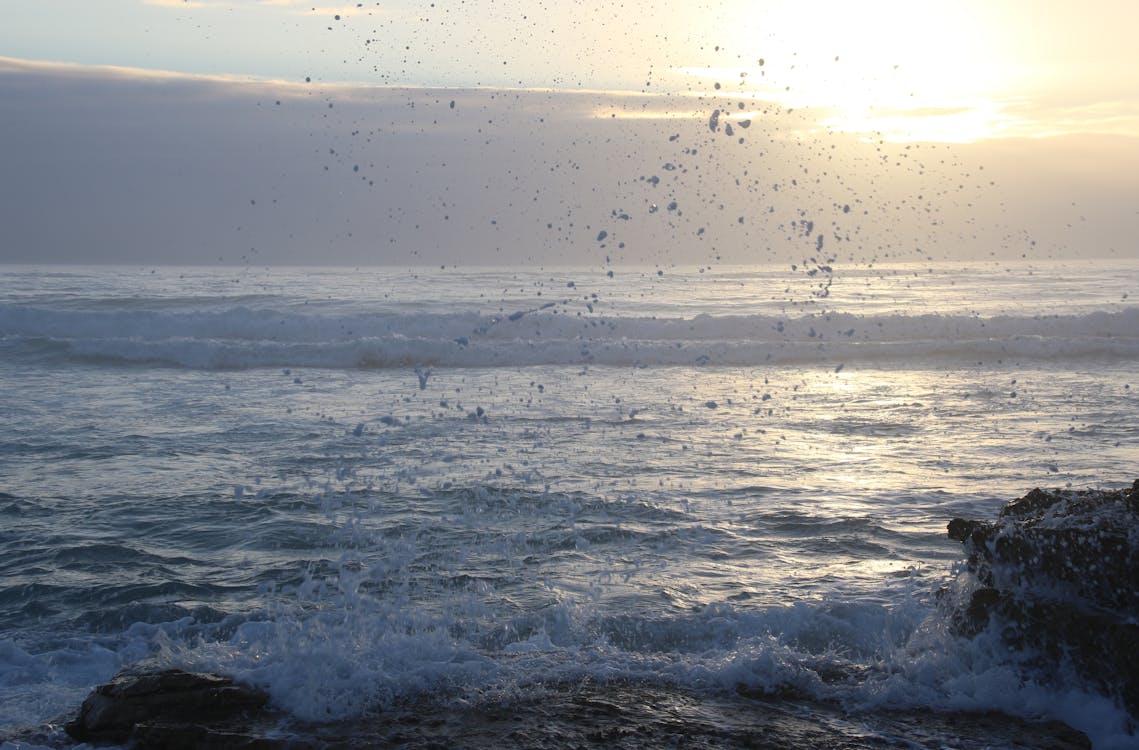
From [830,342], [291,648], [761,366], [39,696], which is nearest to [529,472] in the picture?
[291,648]

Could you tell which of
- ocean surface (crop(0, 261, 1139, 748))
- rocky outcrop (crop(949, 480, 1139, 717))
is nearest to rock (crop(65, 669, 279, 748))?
ocean surface (crop(0, 261, 1139, 748))

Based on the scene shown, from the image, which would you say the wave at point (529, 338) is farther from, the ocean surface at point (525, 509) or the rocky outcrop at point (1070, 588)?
the rocky outcrop at point (1070, 588)

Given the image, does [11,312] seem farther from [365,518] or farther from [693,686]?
[693,686]

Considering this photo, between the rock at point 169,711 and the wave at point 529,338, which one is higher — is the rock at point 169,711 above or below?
below

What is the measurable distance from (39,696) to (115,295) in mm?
28054

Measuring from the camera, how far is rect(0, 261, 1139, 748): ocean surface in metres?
5.30

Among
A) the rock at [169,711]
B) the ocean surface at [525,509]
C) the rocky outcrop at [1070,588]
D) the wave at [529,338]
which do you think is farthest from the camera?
the wave at [529,338]

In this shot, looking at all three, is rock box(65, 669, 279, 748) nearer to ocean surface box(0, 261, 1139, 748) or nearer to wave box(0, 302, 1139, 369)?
ocean surface box(0, 261, 1139, 748)

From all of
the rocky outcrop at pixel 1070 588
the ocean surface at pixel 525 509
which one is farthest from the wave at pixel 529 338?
the rocky outcrop at pixel 1070 588

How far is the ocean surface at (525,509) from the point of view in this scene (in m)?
5.30

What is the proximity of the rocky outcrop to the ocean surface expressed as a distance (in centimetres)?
15

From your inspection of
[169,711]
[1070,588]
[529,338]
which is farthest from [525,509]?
[529,338]

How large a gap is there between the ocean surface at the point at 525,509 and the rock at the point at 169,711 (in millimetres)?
251

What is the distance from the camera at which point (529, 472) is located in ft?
33.6
